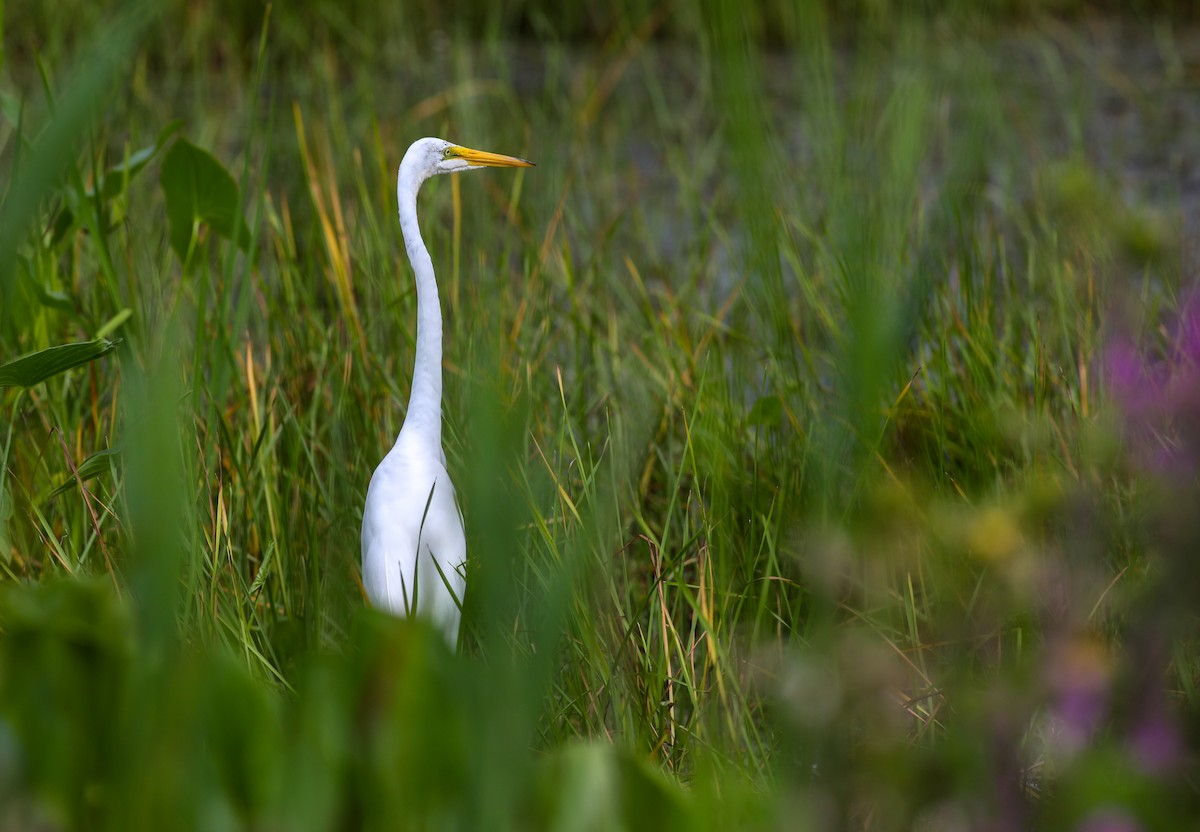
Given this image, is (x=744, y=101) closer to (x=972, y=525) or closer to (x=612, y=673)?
(x=972, y=525)

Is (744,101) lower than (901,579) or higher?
higher

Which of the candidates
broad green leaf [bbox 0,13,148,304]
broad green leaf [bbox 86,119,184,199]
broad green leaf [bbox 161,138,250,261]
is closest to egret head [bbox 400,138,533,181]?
broad green leaf [bbox 161,138,250,261]

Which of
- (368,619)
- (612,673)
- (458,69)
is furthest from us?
(458,69)

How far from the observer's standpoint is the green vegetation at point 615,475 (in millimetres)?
466

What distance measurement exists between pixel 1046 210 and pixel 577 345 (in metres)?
0.93

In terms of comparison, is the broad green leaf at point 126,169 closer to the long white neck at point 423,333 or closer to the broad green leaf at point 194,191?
the broad green leaf at point 194,191

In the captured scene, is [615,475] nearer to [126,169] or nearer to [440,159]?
[440,159]

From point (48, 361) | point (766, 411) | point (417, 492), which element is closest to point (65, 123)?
point (48, 361)

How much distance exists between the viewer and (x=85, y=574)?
3.83 ft

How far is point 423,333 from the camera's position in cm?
124

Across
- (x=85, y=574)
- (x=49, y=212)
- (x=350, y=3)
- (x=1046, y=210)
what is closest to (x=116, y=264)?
(x=49, y=212)

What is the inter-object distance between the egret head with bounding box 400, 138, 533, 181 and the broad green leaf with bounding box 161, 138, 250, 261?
0.34m

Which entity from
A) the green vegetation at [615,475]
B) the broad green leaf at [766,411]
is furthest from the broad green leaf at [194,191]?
the broad green leaf at [766,411]

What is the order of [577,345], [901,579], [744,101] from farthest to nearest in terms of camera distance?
1. [577,345]
2. [901,579]
3. [744,101]
